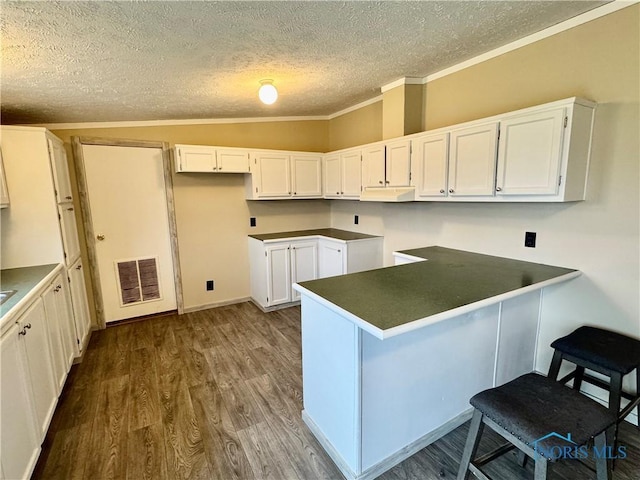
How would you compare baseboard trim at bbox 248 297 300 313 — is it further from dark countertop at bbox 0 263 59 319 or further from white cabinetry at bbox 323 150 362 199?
dark countertop at bbox 0 263 59 319

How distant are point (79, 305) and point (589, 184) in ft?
13.9

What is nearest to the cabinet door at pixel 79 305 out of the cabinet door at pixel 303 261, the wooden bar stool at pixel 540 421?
the cabinet door at pixel 303 261

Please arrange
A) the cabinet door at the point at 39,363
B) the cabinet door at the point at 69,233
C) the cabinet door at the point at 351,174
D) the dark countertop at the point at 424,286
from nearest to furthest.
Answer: the dark countertop at the point at 424,286 < the cabinet door at the point at 39,363 < the cabinet door at the point at 69,233 < the cabinet door at the point at 351,174

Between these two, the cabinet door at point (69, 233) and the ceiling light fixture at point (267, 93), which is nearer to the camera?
the ceiling light fixture at point (267, 93)

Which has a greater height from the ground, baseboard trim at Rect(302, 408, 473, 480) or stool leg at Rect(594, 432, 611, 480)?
stool leg at Rect(594, 432, 611, 480)

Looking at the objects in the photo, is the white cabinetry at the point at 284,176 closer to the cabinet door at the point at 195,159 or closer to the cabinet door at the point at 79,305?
the cabinet door at the point at 195,159

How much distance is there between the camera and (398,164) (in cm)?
293

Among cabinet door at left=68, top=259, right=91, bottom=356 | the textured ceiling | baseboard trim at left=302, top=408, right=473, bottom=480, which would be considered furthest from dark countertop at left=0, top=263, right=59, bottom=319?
baseboard trim at left=302, top=408, right=473, bottom=480

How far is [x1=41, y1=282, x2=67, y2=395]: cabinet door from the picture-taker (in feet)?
6.97

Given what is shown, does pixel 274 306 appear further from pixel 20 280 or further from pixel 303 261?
pixel 20 280

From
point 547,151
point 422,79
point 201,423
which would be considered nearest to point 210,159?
point 422,79

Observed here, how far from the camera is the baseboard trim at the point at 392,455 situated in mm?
1632

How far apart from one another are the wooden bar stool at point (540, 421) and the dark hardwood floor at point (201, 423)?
472 mm

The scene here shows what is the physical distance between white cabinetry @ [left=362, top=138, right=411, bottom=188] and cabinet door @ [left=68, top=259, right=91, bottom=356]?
296 cm
